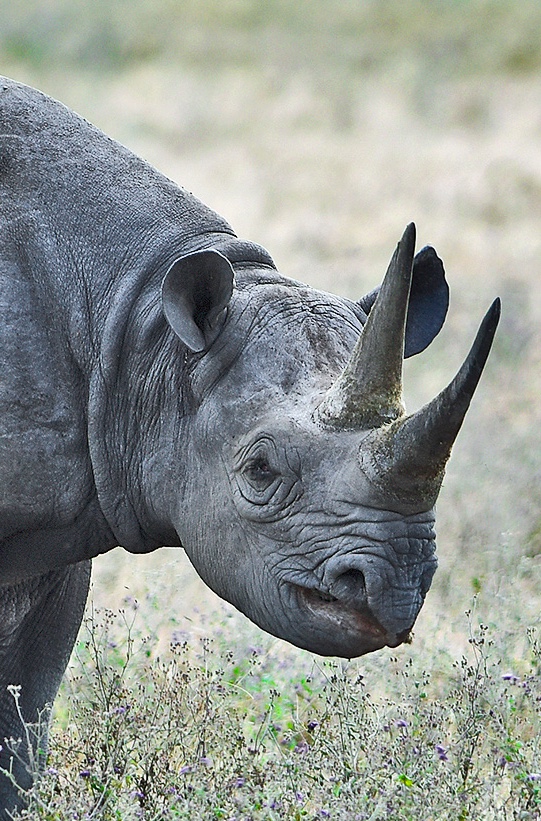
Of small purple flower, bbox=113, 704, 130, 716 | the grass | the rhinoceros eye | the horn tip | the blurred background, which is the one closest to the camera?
the horn tip

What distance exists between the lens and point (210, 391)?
4695 millimetres

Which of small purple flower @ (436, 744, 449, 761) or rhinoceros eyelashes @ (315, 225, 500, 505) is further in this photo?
small purple flower @ (436, 744, 449, 761)

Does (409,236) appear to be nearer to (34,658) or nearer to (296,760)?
(296,760)

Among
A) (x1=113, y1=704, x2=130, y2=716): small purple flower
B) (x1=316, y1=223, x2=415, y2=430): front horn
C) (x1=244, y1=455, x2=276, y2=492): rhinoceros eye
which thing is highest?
(x1=316, y1=223, x2=415, y2=430): front horn

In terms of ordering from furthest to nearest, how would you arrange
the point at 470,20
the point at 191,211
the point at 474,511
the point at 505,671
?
the point at 470,20 < the point at 474,511 < the point at 505,671 < the point at 191,211

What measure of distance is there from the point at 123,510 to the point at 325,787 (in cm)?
114

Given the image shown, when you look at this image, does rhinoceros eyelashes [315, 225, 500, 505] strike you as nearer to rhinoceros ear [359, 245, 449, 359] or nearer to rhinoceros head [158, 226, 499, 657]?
rhinoceros head [158, 226, 499, 657]

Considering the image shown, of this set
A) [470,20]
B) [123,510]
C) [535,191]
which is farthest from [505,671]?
[470,20]

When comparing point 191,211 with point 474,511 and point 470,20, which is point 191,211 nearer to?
point 474,511

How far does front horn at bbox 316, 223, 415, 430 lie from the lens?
4082 mm

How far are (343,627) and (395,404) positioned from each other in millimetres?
678

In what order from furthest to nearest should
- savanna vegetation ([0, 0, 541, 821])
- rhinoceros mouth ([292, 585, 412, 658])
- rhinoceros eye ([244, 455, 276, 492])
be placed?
savanna vegetation ([0, 0, 541, 821])
rhinoceros eye ([244, 455, 276, 492])
rhinoceros mouth ([292, 585, 412, 658])

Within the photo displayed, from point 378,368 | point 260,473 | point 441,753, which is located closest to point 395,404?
point 378,368

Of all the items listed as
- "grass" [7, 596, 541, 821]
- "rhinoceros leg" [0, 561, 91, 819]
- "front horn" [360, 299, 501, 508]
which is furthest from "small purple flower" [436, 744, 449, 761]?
"rhinoceros leg" [0, 561, 91, 819]
